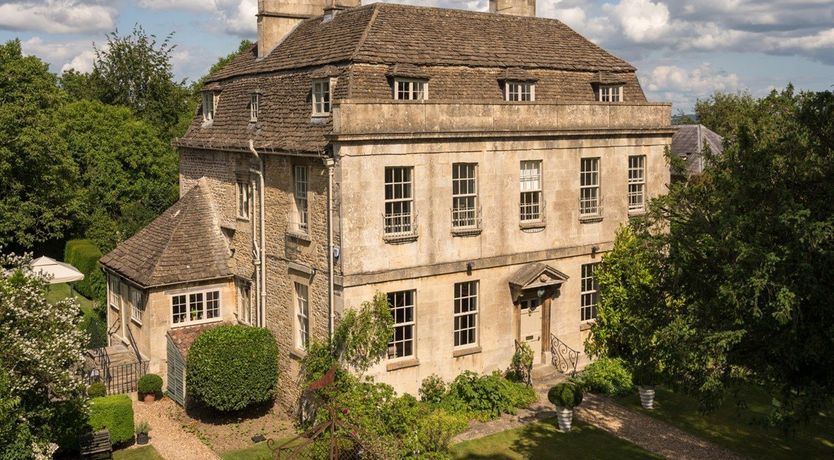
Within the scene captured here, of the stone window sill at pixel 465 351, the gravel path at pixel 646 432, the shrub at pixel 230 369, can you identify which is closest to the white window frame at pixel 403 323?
the stone window sill at pixel 465 351

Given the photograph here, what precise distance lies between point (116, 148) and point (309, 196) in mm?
35040

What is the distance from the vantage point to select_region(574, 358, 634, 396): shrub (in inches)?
1012

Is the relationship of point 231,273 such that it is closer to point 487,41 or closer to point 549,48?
point 487,41

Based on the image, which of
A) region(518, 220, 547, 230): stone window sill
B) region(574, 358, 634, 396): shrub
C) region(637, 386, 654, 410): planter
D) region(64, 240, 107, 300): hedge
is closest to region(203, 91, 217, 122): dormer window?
region(64, 240, 107, 300): hedge

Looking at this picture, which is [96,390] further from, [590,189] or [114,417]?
[590,189]

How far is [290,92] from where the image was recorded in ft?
84.8

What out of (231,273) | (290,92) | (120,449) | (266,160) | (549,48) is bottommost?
(120,449)

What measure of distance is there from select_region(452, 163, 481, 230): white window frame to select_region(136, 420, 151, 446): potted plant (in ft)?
35.6

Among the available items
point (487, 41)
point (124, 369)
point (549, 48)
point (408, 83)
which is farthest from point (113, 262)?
point (549, 48)

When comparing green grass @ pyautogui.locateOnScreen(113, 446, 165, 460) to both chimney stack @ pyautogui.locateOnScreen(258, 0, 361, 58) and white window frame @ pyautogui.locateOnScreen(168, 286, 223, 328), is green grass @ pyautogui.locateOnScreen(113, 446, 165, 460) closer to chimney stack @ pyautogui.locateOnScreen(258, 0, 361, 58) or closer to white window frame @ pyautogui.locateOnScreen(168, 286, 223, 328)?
Result: white window frame @ pyautogui.locateOnScreen(168, 286, 223, 328)

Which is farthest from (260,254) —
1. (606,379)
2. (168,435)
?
(606,379)

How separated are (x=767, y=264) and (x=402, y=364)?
11.7 m

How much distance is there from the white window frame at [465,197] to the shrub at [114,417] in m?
10.8

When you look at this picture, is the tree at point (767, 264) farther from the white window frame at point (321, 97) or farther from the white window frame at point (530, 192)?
the white window frame at point (321, 97)
